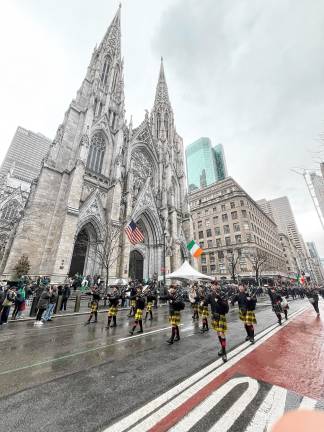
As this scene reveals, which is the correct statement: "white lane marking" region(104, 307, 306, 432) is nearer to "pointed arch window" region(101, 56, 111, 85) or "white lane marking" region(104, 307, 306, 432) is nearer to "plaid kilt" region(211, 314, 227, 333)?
"plaid kilt" region(211, 314, 227, 333)

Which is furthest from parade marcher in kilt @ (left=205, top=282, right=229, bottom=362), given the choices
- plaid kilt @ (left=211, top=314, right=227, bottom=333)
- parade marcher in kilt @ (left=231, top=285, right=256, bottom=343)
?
parade marcher in kilt @ (left=231, top=285, right=256, bottom=343)

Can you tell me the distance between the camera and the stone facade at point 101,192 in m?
18.3

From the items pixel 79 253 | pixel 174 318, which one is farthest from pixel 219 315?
pixel 79 253

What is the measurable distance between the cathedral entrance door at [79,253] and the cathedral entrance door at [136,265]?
6.48m

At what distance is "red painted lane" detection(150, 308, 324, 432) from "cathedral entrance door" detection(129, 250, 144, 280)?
2038 centimetres

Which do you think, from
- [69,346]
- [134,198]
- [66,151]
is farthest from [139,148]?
[69,346]

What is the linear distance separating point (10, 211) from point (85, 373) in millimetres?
43109

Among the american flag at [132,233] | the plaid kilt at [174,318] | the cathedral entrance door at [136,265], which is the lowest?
the plaid kilt at [174,318]

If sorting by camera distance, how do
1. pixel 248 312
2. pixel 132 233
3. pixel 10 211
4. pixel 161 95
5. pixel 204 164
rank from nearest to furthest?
pixel 248 312 → pixel 132 233 → pixel 10 211 → pixel 161 95 → pixel 204 164

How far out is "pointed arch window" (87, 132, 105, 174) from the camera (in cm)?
2511

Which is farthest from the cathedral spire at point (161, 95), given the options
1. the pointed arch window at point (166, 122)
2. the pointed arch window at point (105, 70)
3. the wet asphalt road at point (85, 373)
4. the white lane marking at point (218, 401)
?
the white lane marking at point (218, 401)

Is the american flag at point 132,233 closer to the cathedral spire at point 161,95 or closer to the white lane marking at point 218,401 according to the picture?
the white lane marking at point 218,401

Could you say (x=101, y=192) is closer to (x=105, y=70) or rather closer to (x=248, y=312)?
(x=248, y=312)

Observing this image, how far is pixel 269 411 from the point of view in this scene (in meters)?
2.88
